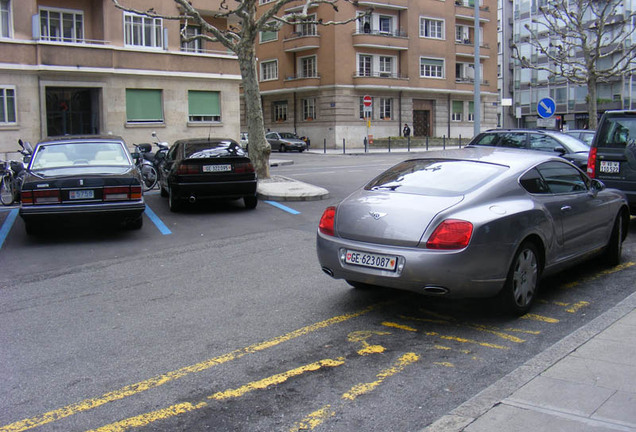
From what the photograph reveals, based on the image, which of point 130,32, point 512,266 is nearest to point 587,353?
point 512,266

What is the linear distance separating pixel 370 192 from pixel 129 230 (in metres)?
6.22

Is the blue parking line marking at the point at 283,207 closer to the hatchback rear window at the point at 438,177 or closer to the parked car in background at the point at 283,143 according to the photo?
the hatchback rear window at the point at 438,177

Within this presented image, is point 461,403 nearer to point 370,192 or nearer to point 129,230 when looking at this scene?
point 370,192

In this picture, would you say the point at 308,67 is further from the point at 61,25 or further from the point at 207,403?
the point at 207,403

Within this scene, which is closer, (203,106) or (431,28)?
(203,106)

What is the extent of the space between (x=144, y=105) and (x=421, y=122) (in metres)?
31.4

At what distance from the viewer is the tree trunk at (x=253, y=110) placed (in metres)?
17.5

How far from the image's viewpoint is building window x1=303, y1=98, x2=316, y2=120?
174 feet

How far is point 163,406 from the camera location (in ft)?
13.9

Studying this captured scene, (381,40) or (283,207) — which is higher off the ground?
(381,40)

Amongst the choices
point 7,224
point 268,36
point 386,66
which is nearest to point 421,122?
point 386,66

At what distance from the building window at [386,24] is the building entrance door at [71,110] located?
29694 millimetres

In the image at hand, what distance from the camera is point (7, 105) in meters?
26.6

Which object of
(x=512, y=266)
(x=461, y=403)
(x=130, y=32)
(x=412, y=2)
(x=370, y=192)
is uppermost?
(x=412, y=2)
